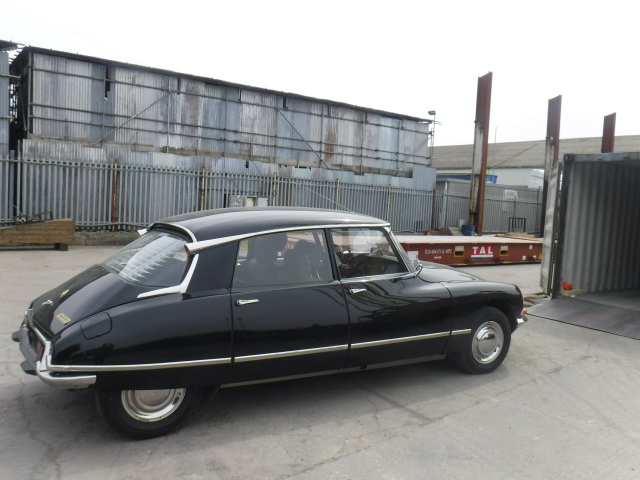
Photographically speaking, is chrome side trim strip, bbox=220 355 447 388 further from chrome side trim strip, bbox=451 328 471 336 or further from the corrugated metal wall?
the corrugated metal wall

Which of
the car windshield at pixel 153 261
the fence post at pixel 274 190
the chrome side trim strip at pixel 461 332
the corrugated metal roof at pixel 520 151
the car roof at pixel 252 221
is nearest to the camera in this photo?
the car windshield at pixel 153 261

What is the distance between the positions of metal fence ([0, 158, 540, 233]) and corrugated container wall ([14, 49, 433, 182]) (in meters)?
3.14

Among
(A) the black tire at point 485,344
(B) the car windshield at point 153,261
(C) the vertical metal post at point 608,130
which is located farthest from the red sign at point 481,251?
(C) the vertical metal post at point 608,130

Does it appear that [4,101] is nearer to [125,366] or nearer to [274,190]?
[274,190]

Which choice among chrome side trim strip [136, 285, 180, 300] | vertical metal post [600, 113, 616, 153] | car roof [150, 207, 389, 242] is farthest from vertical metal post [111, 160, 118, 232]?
vertical metal post [600, 113, 616, 153]

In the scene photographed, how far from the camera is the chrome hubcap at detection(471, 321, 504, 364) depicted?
518 centimetres

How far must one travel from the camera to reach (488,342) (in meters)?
→ 5.27

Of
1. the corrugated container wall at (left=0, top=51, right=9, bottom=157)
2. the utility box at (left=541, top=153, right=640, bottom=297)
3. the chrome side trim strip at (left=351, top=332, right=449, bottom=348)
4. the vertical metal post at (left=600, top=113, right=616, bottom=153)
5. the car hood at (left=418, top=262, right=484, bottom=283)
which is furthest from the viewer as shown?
the vertical metal post at (left=600, top=113, right=616, bottom=153)

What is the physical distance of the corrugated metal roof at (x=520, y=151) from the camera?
137 ft

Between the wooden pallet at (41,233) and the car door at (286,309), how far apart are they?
10.6 metres

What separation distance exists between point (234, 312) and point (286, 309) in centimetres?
41

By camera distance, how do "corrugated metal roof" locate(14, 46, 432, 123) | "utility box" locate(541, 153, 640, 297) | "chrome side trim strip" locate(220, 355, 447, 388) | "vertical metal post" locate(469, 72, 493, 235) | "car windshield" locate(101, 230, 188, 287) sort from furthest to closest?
"vertical metal post" locate(469, 72, 493, 235) < "corrugated metal roof" locate(14, 46, 432, 123) < "utility box" locate(541, 153, 640, 297) < "chrome side trim strip" locate(220, 355, 447, 388) < "car windshield" locate(101, 230, 188, 287)

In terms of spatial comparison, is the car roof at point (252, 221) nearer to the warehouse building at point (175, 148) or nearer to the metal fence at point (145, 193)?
the metal fence at point (145, 193)

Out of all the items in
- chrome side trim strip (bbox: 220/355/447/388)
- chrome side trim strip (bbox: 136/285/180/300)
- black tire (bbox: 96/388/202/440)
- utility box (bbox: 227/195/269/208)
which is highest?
utility box (bbox: 227/195/269/208)
